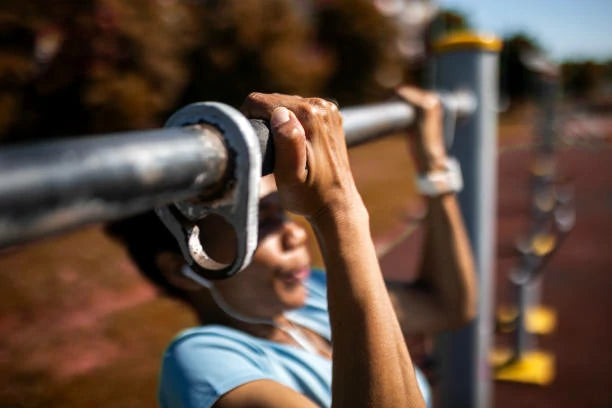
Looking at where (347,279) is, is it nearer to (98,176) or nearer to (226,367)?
(226,367)

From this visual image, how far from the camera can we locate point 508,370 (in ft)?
13.9

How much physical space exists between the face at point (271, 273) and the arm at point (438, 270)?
48cm

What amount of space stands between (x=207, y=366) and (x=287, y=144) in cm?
62

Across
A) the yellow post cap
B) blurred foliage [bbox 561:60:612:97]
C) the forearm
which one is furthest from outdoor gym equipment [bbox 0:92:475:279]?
blurred foliage [bbox 561:60:612:97]

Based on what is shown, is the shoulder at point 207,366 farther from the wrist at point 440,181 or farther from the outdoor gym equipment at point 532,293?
the outdoor gym equipment at point 532,293

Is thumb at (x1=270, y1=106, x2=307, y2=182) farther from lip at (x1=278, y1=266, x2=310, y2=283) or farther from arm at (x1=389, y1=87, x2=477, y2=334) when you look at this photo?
arm at (x1=389, y1=87, x2=477, y2=334)

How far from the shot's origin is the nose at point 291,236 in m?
1.41

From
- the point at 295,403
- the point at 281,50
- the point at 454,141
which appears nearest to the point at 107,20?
the point at 281,50

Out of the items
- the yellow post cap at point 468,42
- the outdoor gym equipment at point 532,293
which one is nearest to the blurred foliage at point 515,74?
the outdoor gym equipment at point 532,293

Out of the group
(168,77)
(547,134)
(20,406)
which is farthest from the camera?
(168,77)

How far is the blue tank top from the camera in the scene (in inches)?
42.4

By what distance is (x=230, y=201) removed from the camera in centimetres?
61

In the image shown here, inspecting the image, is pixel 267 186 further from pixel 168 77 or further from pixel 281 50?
pixel 281 50

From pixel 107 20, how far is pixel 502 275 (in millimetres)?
9874
